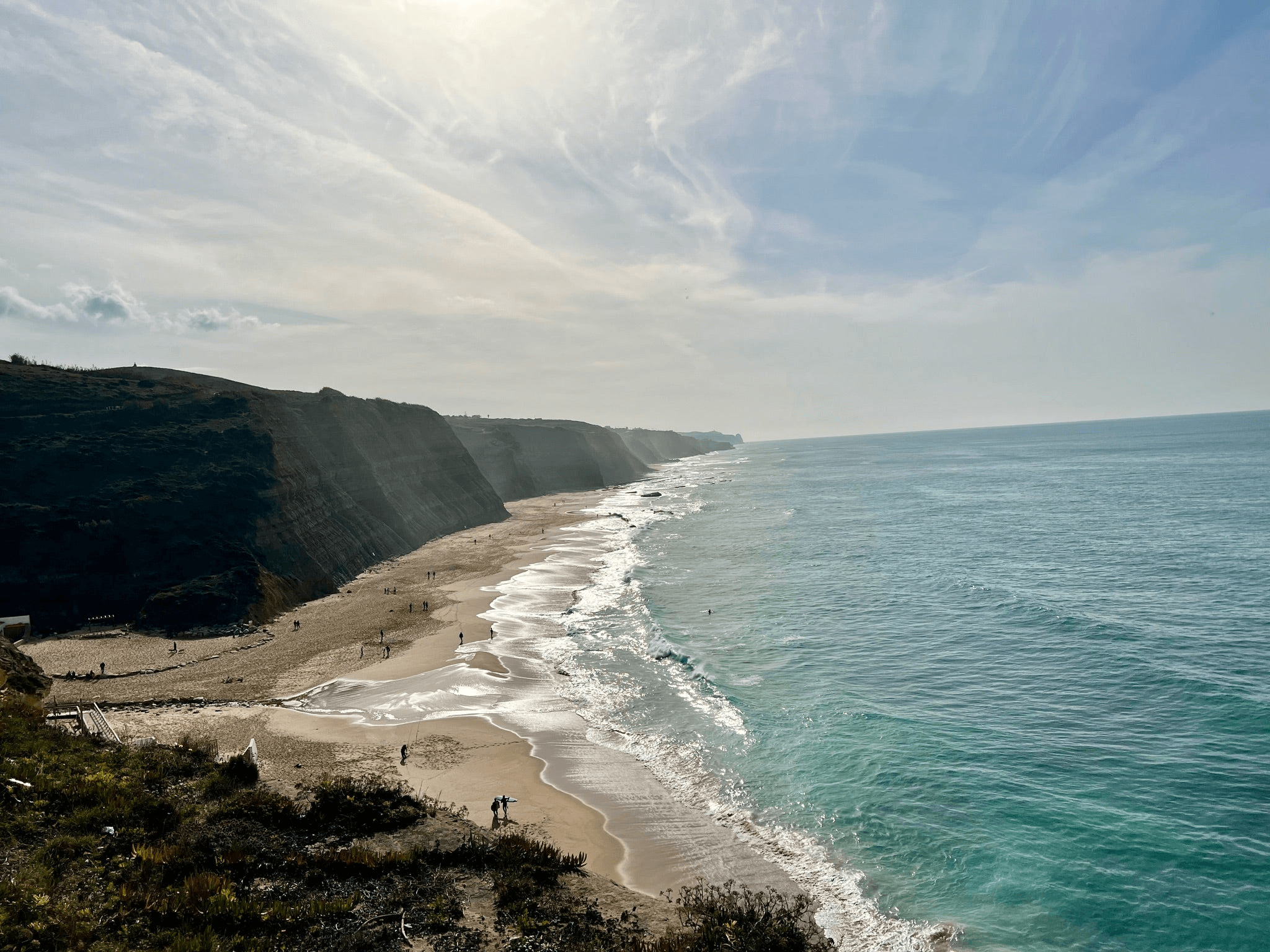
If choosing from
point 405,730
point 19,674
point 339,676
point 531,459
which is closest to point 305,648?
point 339,676

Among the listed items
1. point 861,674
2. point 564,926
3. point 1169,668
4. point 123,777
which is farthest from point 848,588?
point 123,777

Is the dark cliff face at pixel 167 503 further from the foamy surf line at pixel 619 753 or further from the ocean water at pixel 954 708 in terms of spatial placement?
the ocean water at pixel 954 708

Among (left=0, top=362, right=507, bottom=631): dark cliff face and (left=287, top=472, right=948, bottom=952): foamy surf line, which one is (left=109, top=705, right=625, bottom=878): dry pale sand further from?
(left=0, top=362, right=507, bottom=631): dark cliff face

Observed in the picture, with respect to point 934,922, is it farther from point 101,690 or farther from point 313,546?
point 313,546

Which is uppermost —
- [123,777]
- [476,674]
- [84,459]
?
[84,459]

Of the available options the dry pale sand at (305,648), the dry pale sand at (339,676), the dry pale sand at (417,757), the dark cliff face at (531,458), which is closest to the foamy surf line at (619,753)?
the dry pale sand at (417,757)
